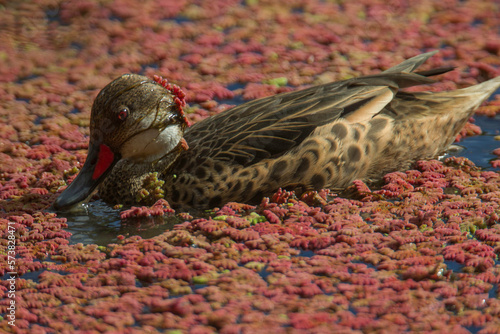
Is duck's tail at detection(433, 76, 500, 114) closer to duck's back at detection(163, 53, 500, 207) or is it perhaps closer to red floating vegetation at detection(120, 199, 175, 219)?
duck's back at detection(163, 53, 500, 207)

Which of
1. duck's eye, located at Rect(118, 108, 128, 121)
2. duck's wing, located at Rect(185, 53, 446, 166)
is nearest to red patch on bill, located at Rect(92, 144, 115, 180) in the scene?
duck's eye, located at Rect(118, 108, 128, 121)

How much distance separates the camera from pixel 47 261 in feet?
18.9

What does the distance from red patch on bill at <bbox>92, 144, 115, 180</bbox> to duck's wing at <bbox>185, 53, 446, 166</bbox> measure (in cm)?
67

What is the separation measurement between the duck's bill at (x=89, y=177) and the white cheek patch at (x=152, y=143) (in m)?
0.14

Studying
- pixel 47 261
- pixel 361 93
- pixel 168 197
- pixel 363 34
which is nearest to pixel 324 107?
pixel 361 93

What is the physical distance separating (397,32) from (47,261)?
252 inches

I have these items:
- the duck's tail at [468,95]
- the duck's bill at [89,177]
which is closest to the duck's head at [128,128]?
the duck's bill at [89,177]

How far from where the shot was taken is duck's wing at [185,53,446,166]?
249 inches

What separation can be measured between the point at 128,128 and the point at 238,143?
3.00ft

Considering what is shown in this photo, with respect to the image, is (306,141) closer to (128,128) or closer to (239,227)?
(239,227)

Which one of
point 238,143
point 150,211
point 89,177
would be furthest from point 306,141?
point 89,177

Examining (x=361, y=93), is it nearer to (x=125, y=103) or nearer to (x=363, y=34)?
(x=125, y=103)

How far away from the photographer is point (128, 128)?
21.2ft

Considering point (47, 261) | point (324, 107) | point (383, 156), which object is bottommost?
point (47, 261)
